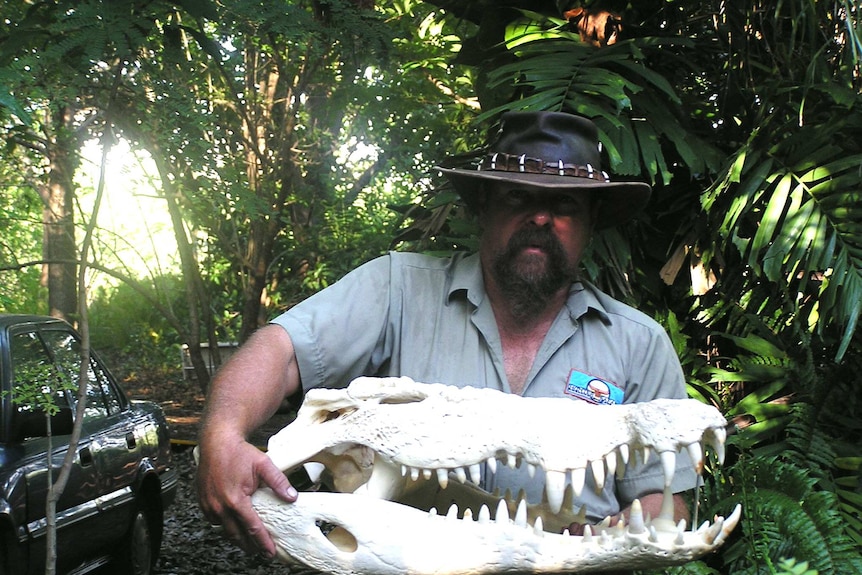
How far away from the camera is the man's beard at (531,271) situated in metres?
2.53

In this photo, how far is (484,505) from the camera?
1945mm

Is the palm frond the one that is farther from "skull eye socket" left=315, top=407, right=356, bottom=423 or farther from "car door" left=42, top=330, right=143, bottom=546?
"car door" left=42, top=330, right=143, bottom=546

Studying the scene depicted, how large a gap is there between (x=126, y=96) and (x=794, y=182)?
275 centimetres

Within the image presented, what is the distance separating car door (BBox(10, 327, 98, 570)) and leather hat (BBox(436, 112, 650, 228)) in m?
1.80

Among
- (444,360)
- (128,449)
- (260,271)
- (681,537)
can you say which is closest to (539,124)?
(444,360)

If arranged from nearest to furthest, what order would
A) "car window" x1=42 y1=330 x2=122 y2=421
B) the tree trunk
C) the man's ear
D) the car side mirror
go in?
the man's ear → the car side mirror → "car window" x1=42 y1=330 x2=122 y2=421 → the tree trunk

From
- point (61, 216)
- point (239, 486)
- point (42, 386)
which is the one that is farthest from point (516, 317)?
point (61, 216)

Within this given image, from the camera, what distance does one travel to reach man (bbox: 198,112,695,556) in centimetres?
239

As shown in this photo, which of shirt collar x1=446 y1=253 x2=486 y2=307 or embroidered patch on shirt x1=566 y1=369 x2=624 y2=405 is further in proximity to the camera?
shirt collar x1=446 y1=253 x2=486 y2=307

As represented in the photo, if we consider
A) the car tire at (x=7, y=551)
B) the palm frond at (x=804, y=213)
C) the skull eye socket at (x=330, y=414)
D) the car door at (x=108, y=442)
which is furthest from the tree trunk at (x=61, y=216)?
the palm frond at (x=804, y=213)

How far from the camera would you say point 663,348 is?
8.46 ft

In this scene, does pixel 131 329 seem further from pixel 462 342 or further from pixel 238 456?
pixel 238 456

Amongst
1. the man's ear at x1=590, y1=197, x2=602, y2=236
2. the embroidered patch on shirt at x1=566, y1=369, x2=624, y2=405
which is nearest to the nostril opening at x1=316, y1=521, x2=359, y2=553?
the embroidered patch on shirt at x1=566, y1=369, x2=624, y2=405

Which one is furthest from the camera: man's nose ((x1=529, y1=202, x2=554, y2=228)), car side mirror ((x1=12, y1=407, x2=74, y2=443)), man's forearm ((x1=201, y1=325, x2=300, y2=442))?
car side mirror ((x1=12, y1=407, x2=74, y2=443))
